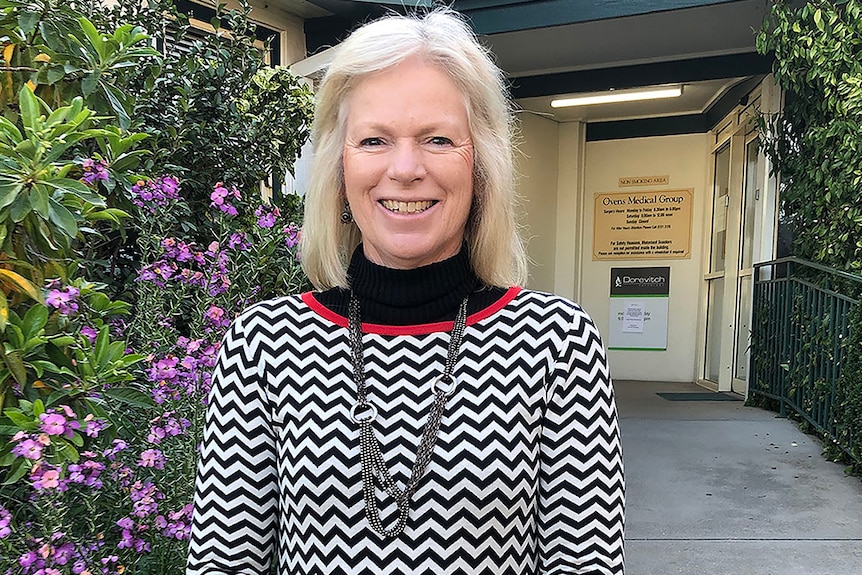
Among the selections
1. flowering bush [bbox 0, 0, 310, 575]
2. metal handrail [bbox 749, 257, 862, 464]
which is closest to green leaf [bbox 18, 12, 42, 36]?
flowering bush [bbox 0, 0, 310, 575]

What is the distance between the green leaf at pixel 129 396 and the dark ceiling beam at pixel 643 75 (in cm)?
556

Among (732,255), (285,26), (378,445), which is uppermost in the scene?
(285,26)

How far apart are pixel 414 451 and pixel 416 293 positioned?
27cm

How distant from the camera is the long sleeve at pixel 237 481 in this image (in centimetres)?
121

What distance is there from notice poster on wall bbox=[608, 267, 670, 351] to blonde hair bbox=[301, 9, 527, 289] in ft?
25.1

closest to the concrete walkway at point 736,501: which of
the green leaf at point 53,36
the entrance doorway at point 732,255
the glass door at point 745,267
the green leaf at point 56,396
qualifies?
the glass door at point 745,267

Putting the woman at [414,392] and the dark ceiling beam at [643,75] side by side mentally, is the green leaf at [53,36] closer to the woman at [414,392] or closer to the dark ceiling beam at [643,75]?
the woman at [414,392]

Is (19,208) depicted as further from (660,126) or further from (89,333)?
(660,126)

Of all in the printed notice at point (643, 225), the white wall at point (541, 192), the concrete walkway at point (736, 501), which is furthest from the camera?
the printed notice at point (643, 225)

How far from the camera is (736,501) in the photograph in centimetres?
407

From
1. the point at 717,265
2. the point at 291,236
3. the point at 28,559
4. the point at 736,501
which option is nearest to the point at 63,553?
the point at 28,559

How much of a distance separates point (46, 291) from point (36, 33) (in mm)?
841

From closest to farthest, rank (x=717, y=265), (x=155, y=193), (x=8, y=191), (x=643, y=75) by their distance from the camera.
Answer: (x=8, y=191)
(x=155, y=193)
(x=643, y=75)
(x=717, y=265)

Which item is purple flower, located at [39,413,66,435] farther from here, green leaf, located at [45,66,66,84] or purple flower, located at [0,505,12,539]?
green leaf, located at [45,66,66,84]
